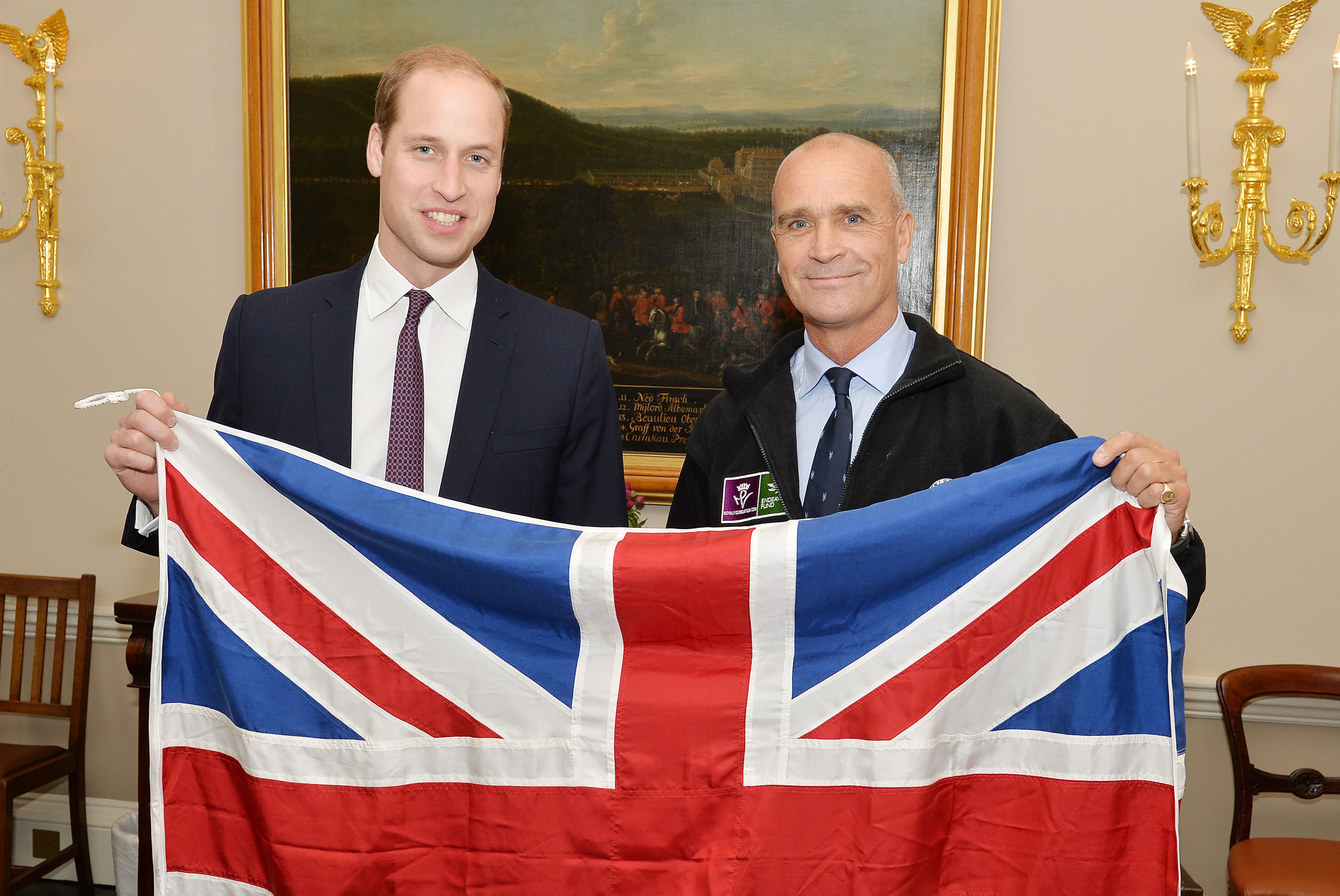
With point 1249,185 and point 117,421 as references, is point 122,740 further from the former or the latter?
point 1249,185

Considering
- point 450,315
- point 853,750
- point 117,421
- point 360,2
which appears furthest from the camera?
point 117,421

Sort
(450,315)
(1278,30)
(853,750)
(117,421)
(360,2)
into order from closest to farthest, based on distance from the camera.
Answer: (853,750), (450,315), (1278,30), (360,2), (117,421)

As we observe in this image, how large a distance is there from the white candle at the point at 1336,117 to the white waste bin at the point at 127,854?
3.73 metres

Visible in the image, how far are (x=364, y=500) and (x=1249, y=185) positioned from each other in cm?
249

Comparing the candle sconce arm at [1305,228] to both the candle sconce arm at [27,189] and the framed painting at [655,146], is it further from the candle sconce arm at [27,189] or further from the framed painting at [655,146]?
the candle sconce arm at [27,189]

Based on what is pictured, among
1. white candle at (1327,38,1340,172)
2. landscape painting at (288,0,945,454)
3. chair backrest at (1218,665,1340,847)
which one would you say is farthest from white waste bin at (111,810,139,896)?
white candle at (1327,38,1340,172)

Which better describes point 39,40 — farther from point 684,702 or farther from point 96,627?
point 684,702

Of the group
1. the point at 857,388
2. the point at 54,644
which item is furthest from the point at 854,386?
the point at 54,644

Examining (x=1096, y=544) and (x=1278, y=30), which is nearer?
(x=1096, y=544)

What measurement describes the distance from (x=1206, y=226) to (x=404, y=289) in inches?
86.9

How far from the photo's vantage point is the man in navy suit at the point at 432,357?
1.58 metres

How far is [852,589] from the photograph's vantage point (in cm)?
138

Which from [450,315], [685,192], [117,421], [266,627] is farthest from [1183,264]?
[117,421]

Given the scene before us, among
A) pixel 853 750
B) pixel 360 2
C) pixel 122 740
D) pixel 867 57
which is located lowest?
pixel 122 740
